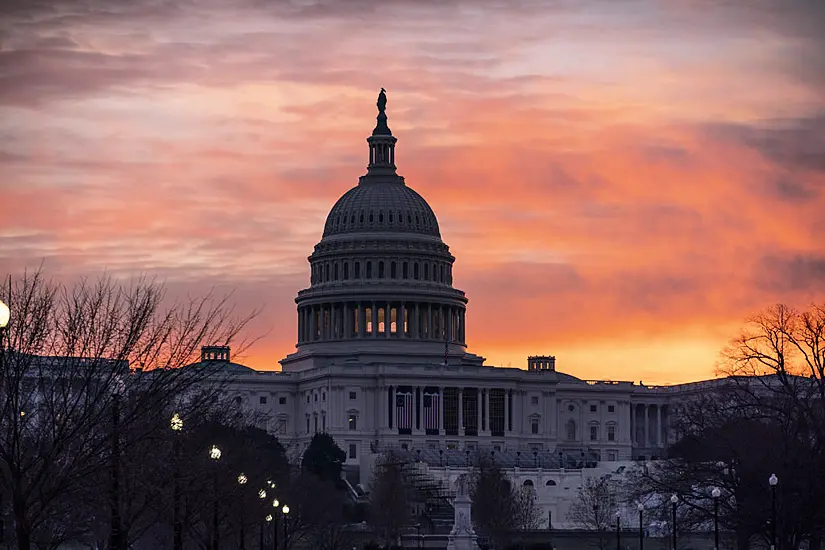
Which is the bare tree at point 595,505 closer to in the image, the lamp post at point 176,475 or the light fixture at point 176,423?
the lamp post at point 176,475

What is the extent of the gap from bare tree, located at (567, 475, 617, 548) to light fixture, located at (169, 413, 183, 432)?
286 feet

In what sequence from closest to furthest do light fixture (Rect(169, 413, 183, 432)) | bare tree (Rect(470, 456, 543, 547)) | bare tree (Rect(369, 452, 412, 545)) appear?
light fixture (Rect(169, 413, 183, 432)), bare tree (Rect(470, 456, 543, 547)), bare tree (Rect(369, 452, 412, 545))

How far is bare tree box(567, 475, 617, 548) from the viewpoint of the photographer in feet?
523

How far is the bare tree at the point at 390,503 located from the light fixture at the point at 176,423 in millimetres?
82703

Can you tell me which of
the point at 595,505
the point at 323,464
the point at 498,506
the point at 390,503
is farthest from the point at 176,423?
the point at 323,464

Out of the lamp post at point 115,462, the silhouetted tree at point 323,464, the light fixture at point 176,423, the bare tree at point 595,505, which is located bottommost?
the lamp post at point 115,462

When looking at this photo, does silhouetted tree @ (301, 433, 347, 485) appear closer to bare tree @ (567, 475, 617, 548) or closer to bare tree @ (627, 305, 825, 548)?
bare tree @ (567, 475, 617, 548)

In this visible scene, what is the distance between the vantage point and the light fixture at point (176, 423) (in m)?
61.3

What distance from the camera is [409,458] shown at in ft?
655

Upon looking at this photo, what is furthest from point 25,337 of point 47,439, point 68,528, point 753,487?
point 753,487

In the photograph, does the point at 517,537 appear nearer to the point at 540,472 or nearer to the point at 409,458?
the point at 540,472

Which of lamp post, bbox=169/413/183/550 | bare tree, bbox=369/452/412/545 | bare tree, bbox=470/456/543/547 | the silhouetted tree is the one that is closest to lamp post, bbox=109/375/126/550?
lamp post, bbox=169/413/183/550

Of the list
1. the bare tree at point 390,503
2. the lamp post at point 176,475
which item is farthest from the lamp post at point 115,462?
the bare tree at point 390,503

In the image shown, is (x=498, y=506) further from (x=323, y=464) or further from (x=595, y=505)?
(x=323, y=464)
